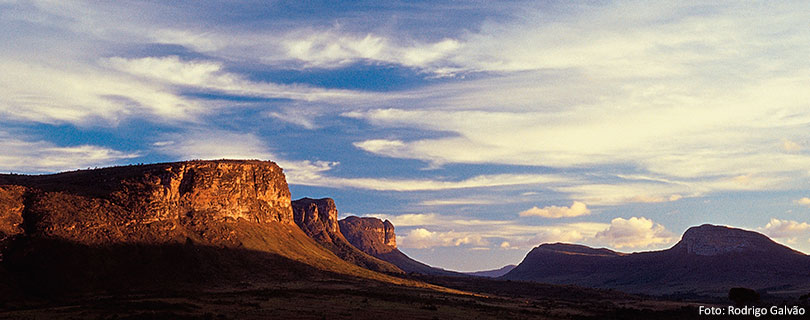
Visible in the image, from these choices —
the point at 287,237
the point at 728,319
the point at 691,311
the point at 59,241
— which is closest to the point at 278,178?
the point at 287,237

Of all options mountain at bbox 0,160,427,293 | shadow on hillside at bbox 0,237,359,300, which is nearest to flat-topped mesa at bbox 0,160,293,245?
mountain at bbox 0,160,427,293

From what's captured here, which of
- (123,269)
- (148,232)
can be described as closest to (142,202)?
(148,232)

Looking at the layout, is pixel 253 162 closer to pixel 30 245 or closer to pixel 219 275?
pixel 219 275

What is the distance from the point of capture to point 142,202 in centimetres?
10525

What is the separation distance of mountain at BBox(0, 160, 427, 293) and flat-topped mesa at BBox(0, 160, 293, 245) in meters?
0.18

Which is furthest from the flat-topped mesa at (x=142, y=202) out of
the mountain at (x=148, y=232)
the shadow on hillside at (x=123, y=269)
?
the shadow on hillside at (x=123, y=269)

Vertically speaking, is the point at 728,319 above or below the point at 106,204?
below

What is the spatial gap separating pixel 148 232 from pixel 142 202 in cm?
723

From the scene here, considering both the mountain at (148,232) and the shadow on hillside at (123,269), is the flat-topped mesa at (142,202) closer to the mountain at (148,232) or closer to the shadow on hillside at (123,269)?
the mountain at (148,232)

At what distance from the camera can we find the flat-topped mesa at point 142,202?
91938 millimetres

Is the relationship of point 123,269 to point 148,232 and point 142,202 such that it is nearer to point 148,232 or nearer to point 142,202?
point 148,232

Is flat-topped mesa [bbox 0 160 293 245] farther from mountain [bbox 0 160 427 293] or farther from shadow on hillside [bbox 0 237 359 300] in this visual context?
shadow on hillside [bbox 0 237 359 300]

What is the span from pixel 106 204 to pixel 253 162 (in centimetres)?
4522

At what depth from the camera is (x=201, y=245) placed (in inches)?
4161
